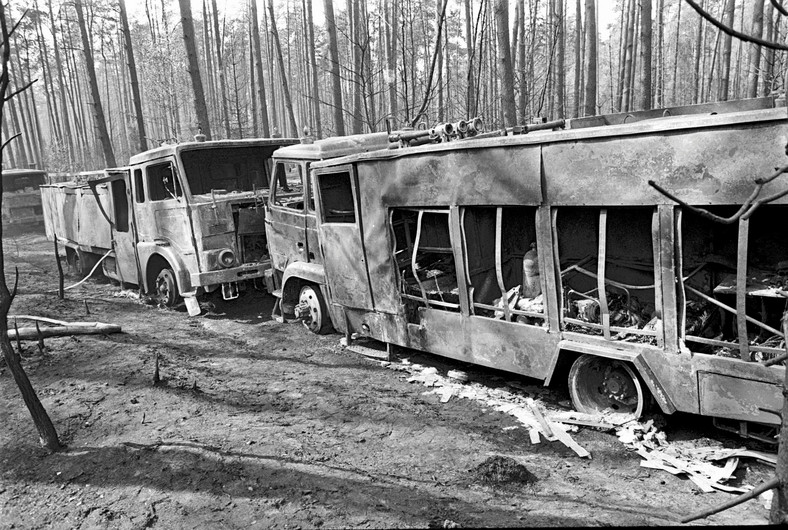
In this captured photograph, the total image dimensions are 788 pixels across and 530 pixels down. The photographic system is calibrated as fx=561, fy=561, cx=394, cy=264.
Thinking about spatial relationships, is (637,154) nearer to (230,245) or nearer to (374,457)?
(374,457)

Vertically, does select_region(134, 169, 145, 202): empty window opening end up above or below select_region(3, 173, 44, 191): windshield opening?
below

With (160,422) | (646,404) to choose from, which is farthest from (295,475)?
(646,404)

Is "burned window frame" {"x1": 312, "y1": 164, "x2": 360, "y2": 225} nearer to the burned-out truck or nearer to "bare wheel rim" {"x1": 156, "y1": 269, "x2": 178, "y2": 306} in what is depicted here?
the burned-out truck

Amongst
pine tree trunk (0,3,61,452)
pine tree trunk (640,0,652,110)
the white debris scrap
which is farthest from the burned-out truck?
pine tree trunk (640,0,652,110)

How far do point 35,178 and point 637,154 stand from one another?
25125 mm

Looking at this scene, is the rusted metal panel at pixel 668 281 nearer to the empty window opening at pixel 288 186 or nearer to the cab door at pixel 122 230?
the empty window opening at pixel 288 186

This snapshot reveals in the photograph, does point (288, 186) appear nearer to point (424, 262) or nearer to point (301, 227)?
point (301, 227)

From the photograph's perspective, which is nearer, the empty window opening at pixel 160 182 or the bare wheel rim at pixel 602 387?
the bare wheel rim at pixel 602 387

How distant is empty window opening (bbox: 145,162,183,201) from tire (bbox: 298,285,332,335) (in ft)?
10.4

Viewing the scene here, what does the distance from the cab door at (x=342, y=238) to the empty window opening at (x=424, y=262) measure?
51 cm

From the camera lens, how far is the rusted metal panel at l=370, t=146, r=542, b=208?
5.06 meters

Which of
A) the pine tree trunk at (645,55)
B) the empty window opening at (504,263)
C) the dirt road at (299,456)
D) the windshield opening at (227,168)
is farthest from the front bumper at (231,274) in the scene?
the pine tree trunk at (645,55)

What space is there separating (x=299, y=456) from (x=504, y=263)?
10.7 ft

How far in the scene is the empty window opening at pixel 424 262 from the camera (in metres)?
6.31
